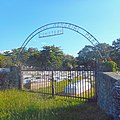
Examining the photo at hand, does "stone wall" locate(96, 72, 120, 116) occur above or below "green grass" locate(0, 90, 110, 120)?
above

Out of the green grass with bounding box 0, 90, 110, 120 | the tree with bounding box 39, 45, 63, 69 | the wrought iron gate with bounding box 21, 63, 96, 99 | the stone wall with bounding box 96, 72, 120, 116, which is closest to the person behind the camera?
the stone wall with bounding box 96, 72, 120, 116

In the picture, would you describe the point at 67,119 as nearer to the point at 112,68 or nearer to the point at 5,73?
the point at 112,68

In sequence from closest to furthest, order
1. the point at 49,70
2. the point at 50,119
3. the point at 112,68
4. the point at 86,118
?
1. the point at 50,119
2. the point at 86,118
3. the point at 112,68
4. the point at 49,70

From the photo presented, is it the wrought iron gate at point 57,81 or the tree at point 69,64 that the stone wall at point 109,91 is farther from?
the tree at point 69,64

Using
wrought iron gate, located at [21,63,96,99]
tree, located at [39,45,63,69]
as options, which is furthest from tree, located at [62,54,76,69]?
tree, located at [39,45,63,69]

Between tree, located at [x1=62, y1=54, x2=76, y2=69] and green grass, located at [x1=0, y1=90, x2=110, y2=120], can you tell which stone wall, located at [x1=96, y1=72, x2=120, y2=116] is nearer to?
green grass, located at [x1=0, y1=90, x2=110, y2=120]

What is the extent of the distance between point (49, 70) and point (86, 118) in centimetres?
502

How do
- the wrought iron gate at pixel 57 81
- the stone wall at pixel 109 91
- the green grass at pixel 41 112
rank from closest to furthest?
the stone wall at pixel 109 91
the green grass at pixel 41 112
the wrought iron gate at pixel 57 81

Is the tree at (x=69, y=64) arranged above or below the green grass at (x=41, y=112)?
above

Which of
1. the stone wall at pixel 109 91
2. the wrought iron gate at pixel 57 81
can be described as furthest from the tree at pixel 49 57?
the stone wall at pixel 109 91

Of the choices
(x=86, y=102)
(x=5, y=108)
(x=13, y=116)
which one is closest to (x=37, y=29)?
(x=86, y=102)

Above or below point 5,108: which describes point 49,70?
above

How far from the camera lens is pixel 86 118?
5957mm

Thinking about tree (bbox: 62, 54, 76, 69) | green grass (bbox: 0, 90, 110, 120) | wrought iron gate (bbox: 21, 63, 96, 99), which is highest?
tree (bbox: 62, 54, 76, 69)
